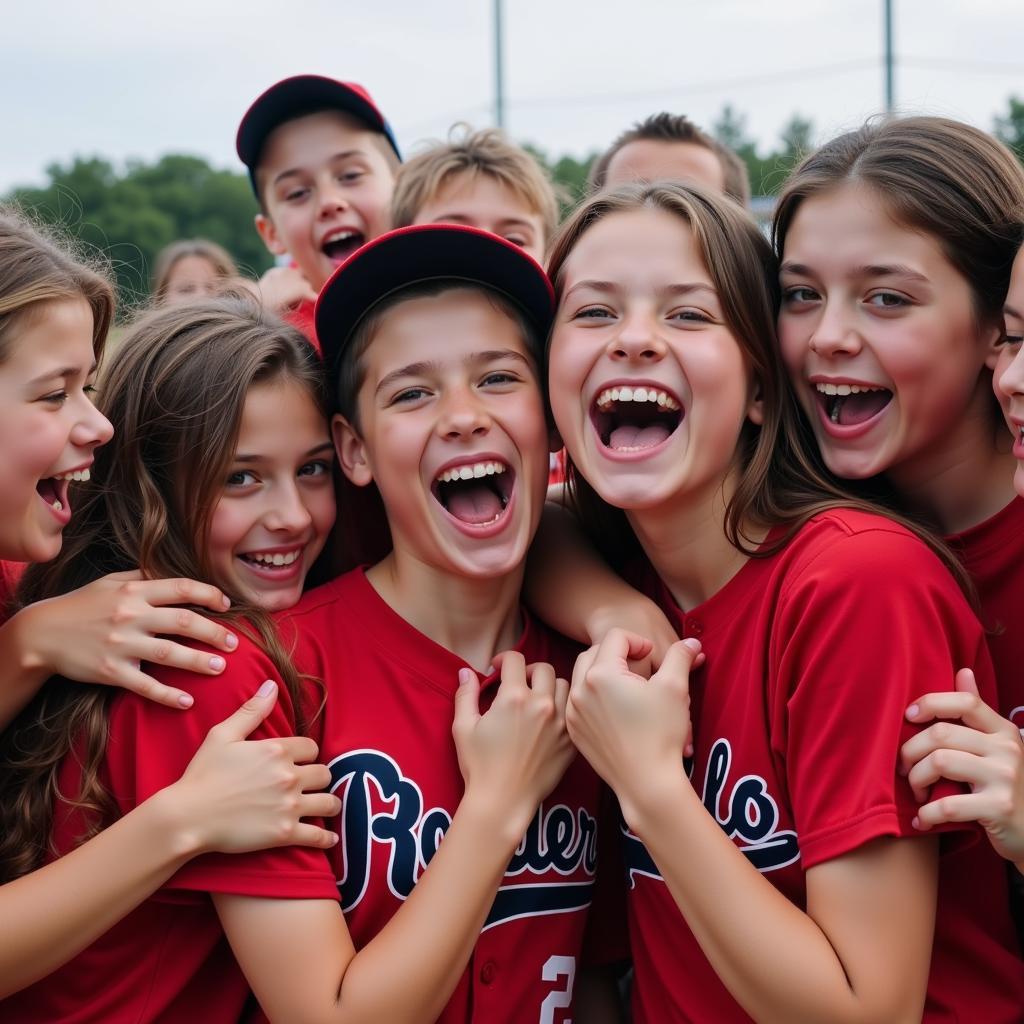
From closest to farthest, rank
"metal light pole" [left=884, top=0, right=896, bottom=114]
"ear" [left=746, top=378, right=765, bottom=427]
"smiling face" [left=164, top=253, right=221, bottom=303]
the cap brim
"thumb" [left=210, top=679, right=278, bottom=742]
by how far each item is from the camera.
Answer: "thumb" [left=210, top=679, right=278, bottom=742], "ear" [left=746, top=378, right=765, bottom=427], the cap brim, "smiling face" [left=164, top=253, right=221, bottom=303], "metal light pole" [left=884, top=0, right=896, bottom=114]

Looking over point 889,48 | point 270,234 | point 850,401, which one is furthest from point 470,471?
point 889,48

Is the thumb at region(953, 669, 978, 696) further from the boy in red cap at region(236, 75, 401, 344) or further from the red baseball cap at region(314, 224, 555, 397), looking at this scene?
the boy in red cap at region(236, 75, 401, 344)

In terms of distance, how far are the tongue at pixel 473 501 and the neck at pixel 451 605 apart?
17cm

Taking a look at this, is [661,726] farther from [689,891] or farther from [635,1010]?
[635,1010]

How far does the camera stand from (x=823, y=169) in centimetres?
263

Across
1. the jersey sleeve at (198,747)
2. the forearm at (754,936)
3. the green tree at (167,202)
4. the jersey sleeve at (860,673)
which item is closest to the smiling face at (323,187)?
the jersey sleeve at (198,747)

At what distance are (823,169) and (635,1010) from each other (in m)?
1.90

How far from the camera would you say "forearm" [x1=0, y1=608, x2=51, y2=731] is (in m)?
2.41

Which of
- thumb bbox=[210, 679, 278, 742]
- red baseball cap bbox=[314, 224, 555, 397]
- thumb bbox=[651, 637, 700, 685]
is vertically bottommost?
thumb bbox=[210, 679, 278, 742]

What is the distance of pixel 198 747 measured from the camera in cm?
227

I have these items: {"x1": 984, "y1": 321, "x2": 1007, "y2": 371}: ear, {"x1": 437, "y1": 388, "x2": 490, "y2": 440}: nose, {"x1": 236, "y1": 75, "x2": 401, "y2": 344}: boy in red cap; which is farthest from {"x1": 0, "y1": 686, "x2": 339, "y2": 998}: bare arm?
{"x1": 236, "y1": 75, "x2": 401, "y2": 344}: boy in red cap

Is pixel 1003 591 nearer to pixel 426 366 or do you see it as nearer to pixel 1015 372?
pixel 1015 372

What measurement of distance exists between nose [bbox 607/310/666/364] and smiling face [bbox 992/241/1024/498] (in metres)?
0.69

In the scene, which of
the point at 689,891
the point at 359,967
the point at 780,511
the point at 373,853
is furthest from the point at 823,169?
the point at 359,967
